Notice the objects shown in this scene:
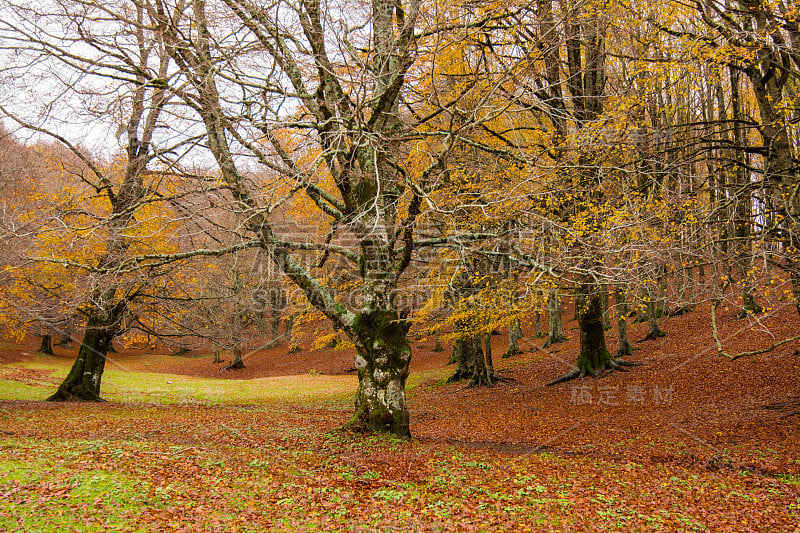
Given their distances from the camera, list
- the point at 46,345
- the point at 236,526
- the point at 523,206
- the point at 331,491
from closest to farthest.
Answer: the point at 236,526 → the point at 331,491 → the point at 523,206 → the point at 46,345

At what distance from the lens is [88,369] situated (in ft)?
41.4

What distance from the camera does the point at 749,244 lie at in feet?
27.2

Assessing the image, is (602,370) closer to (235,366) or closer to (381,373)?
(381,373)

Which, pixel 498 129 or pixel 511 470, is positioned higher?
pixel 498 129

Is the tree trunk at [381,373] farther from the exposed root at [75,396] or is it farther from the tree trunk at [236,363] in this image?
the tree trunk at [236,363]

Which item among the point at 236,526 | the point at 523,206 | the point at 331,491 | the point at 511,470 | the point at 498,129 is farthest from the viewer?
the point at 498,129

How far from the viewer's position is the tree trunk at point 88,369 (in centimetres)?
1229

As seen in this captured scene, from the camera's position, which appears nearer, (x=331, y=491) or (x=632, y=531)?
(x=632, y=531)

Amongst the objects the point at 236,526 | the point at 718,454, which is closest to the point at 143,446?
the point at 236,526

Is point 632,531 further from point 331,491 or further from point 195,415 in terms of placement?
point 195,415

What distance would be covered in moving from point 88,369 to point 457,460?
10.7 meters

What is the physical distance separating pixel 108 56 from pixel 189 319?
24.0ft

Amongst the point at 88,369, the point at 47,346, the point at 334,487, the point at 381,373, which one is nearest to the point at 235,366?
the point at 47,346

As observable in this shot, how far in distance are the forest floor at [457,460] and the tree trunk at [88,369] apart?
1145 mm
